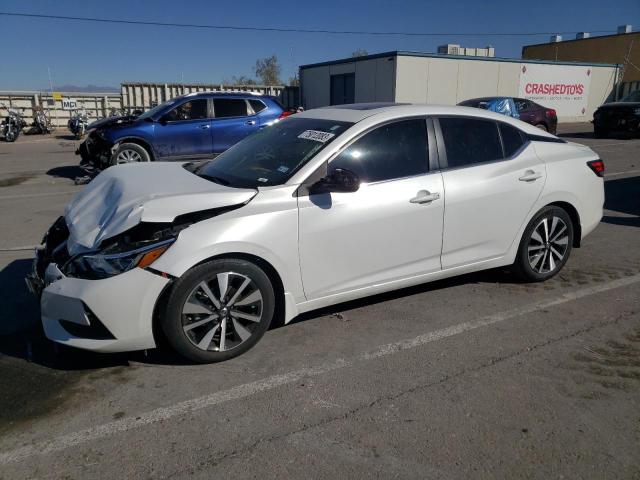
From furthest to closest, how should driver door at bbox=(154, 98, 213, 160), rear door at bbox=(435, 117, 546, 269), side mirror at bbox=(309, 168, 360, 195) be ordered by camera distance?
1. driver door at bbox=(154, 98, 213, 160)
2. rear door at bbox=(435, 117, 546, 269)
3. side mirror at bbox=(309, 168, 360, 195)

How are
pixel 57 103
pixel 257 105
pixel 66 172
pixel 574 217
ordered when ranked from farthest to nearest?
1. pixel 57 103
2. pixel 66 172
3. pixel 257 105
4. pixel 574 217

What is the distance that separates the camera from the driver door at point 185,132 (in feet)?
34.2

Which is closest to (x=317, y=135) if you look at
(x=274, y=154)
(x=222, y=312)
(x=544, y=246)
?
(x=274, y=154)

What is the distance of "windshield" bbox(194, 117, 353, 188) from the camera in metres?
3.71

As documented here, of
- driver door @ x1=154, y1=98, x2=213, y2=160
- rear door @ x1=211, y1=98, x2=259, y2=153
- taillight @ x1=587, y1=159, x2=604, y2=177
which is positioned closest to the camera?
taillight @ x1=587, y1=159, x2=604, y2=177

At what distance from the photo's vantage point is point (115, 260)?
3.08m

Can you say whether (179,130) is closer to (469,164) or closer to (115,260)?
(469,164)

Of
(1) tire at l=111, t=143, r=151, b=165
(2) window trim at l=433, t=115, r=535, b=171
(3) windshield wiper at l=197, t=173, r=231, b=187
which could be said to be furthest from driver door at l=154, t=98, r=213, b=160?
(2) window trim at l=433, t=115, r=535, b=171

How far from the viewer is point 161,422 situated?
2787 millimetres

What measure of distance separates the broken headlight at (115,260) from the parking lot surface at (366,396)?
676 millimetres

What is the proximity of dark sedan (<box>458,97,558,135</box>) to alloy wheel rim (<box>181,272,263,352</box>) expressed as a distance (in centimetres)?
1424

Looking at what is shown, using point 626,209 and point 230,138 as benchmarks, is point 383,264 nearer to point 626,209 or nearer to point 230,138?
point 626,209

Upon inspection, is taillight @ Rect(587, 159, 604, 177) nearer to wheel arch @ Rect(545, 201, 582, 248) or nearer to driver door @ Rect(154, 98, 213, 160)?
wheel arch @ Rect(545, 201, 582, 248)

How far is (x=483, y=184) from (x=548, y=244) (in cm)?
102
